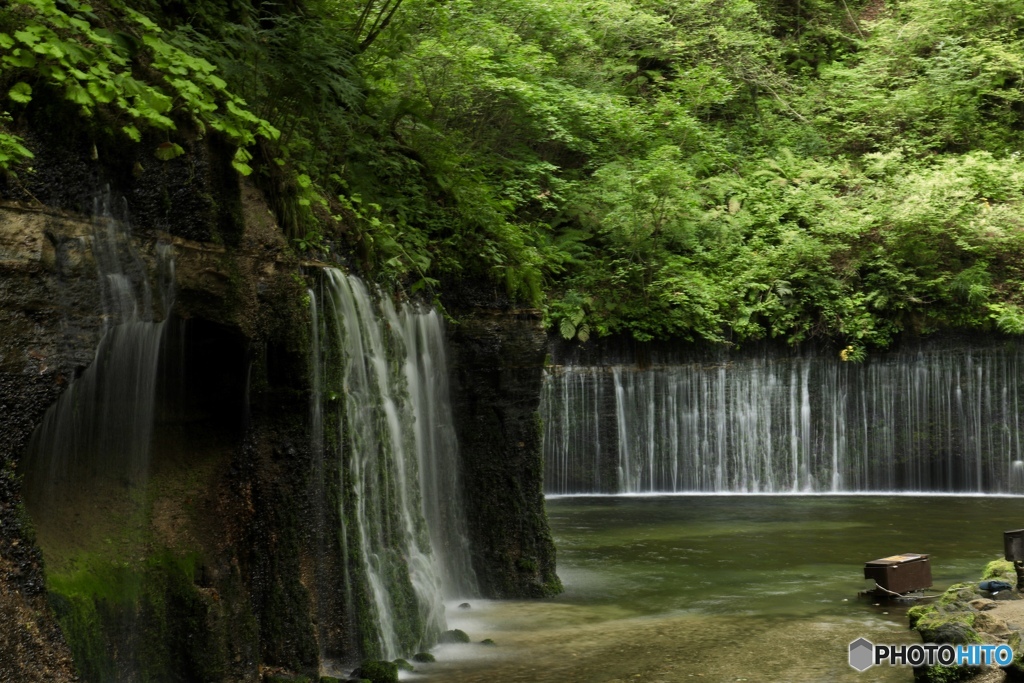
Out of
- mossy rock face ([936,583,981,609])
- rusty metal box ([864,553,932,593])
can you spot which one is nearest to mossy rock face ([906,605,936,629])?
mossy rock face ([936,583,981,609])

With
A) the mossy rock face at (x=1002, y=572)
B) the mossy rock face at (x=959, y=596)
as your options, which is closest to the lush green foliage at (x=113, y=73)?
the mossy rock face at (x=959, y=596)

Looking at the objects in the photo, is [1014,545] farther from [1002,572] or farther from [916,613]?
[916,613]

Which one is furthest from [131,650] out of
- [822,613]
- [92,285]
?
[822,613]

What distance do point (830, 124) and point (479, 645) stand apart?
74.4 ft

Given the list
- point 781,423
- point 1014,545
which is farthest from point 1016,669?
point 781,423

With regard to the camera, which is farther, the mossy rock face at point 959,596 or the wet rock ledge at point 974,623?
the mossy rock face at point 959,596

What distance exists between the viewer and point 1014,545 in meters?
10.3

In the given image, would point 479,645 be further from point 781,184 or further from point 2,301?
point 781,184

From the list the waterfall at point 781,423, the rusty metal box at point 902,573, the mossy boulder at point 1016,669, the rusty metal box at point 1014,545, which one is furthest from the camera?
the waterfall at point 781,423

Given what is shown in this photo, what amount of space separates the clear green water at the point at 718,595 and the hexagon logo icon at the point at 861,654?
100mm

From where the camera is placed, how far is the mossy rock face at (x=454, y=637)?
852 cm

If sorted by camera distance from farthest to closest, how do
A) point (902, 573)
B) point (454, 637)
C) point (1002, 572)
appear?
point (1002, 572) < point (902, 573) < point (454, 637)

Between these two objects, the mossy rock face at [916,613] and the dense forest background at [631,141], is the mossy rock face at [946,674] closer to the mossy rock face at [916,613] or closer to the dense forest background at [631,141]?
the mossy rock face at [916,613]

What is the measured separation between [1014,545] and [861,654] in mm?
3287
